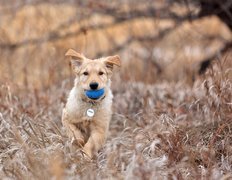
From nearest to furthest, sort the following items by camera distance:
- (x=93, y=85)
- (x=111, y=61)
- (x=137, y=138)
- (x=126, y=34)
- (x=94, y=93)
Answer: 1. (x=93, y=85)
2. (x=94, y=93)
3. (x=111, y=61)
4. (x=137, y=138)
5. (x=126, y=34)

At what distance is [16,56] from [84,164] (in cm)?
649

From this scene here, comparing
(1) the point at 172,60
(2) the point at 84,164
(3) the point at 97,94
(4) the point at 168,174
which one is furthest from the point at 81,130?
(1) the point at 172,60

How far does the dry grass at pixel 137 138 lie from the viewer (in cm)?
531

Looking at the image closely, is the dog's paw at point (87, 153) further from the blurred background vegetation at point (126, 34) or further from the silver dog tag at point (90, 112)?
the blurred background vegetation at point (126, 34)

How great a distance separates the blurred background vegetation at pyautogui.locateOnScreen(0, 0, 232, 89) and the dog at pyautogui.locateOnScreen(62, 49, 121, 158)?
4.19 m

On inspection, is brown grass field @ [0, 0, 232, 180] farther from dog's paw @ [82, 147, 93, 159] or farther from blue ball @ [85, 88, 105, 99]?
blue ball @ [85, 88, 105, 99]

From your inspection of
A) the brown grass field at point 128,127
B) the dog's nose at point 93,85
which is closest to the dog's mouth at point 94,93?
the dog's nose at point 93,85

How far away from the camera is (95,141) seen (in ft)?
20.6

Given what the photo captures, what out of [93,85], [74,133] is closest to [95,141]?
[74,133]

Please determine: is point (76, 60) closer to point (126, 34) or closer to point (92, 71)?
point (92, 71)

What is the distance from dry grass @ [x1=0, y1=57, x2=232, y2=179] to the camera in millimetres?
5312

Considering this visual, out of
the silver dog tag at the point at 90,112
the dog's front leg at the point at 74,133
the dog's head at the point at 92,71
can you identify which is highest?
the dog's head at the point at 92,71

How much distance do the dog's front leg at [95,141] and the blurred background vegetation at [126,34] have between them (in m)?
4.36

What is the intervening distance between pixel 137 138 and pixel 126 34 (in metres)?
6.62
